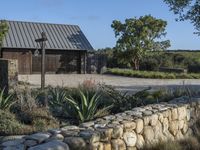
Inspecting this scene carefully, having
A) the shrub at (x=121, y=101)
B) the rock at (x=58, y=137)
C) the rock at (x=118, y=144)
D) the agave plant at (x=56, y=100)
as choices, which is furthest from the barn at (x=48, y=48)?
the rock at (x=58, y=137)

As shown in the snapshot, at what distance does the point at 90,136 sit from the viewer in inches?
248

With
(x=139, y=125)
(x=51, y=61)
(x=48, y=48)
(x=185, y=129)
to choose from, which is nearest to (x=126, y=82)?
(x=48, y=48)

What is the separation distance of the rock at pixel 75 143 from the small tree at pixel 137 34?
33786mm

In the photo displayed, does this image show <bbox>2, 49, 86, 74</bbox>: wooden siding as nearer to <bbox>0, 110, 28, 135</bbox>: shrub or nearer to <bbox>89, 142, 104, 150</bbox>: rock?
<bbox>0, 110, 28, 135</bbox>: shrub

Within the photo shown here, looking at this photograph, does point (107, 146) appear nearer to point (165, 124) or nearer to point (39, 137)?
point (39, 137)

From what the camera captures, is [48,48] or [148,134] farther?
[48,48]

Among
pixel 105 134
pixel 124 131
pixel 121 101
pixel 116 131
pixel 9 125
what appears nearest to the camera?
pixel 105 134

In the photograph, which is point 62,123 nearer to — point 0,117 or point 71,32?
point 0,117

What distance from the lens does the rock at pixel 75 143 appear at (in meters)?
6.04

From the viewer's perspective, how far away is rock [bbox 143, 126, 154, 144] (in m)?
7.93

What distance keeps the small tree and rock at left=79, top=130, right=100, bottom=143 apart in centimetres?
3343

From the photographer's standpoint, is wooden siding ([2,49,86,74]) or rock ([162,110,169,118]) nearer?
rock ([162,110,169,118])

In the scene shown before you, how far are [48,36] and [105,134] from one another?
33797 millimetres

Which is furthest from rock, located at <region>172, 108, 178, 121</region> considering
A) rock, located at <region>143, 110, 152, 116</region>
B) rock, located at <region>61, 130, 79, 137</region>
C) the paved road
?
the paved road
